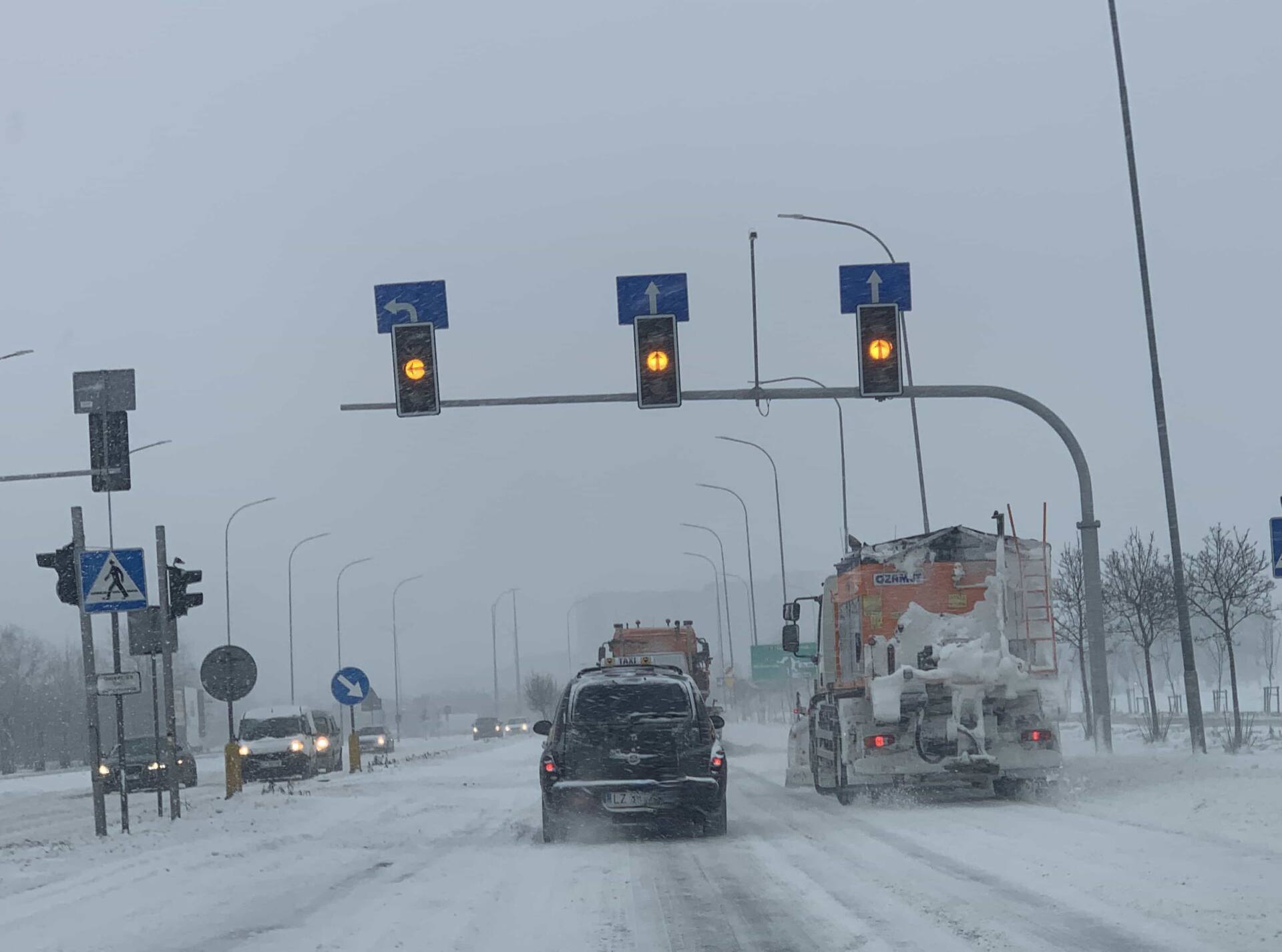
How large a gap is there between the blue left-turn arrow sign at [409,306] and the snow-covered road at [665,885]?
617 cm

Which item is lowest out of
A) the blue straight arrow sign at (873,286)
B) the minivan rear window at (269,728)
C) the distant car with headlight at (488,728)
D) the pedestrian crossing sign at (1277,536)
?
the distant car with headlight at (488,728)

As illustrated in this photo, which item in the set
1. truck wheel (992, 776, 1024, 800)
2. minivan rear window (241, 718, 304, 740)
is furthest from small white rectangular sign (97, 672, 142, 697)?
minivan rear window (241, 718, 304, 740)

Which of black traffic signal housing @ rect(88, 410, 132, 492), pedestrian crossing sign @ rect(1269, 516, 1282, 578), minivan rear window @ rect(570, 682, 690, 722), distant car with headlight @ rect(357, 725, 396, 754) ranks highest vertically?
black traffic signal housing @ rect(88, 410, 132, 492)

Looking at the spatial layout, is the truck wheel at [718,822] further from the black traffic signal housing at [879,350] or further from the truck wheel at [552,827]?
the black traffic signal housing at [879,350]

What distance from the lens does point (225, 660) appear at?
25.4m

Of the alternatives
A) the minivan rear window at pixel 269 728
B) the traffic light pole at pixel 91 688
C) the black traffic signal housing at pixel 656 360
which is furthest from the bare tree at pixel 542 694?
the black traffic signal housing at pixel 656 360

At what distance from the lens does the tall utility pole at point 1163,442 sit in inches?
946

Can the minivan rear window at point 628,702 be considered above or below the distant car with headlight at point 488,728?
above

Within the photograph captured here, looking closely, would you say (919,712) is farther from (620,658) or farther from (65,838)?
(620,658)

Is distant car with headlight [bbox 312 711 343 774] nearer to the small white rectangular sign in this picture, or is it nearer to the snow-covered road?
the snow-covered road

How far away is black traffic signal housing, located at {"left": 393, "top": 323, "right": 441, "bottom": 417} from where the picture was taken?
70.0ft

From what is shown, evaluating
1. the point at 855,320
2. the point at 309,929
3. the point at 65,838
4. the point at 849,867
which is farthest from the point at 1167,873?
the point at 65,838

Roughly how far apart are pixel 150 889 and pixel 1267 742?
24.6 metres

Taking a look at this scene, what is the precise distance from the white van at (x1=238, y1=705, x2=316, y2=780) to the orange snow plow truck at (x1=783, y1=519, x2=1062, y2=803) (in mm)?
21481
